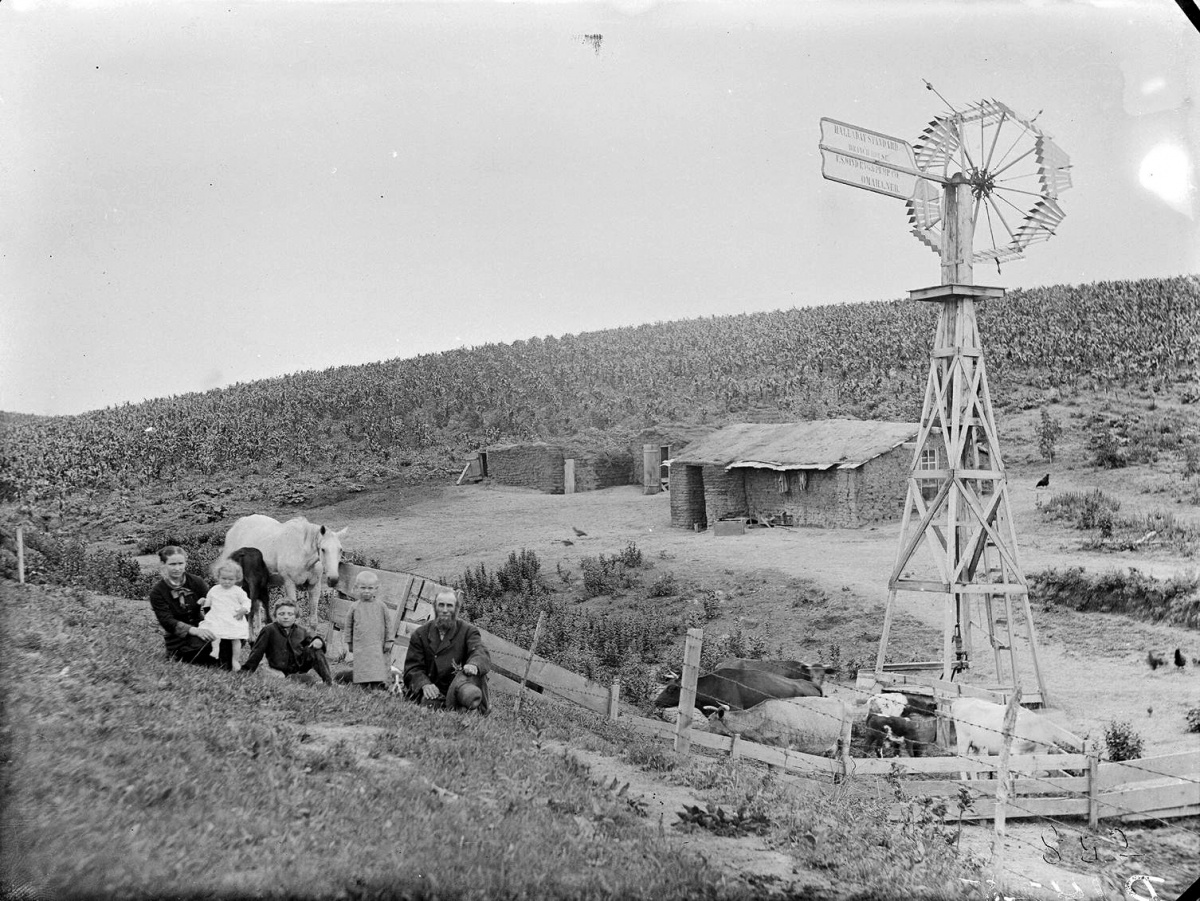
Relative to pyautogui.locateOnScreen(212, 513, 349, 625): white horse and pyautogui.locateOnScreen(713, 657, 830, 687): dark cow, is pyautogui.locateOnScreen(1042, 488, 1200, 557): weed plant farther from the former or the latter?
pyautogui.locateOnScreen(212, 513, 349, 625): white horse

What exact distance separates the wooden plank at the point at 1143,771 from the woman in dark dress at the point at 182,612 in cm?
692

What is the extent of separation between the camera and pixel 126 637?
7934 millimetres

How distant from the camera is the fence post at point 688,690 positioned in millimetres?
7688

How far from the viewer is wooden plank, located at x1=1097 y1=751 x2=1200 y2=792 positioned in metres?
7.57

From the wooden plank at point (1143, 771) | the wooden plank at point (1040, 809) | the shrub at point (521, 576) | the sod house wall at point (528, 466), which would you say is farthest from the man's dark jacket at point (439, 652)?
the sod house wall at point (528, 466)

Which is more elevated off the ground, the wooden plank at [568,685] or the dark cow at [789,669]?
the wooden plank at [568,685]

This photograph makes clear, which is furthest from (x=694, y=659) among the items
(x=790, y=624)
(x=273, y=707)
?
(x=790, y=624)

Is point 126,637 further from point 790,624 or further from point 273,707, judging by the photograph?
point 790,624

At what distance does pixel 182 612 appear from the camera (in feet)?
23.0

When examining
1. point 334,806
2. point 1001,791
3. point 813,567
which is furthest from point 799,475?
point 334,806

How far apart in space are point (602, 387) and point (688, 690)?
53.7ft

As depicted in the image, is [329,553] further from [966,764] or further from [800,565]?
[800,565]

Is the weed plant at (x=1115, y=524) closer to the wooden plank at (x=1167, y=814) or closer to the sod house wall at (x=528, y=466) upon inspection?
the wooden plank at (x=1167, y=814)

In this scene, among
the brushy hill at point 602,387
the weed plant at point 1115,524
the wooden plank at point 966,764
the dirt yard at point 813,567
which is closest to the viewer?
the wooden plank at point 966,764
